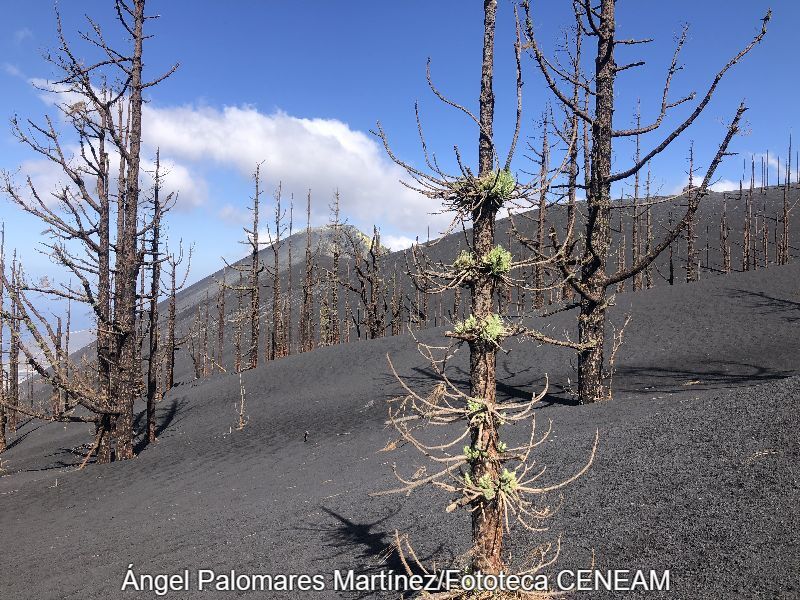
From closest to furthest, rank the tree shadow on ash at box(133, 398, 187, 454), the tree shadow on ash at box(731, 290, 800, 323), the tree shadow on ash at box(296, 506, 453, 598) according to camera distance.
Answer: the tree shadow on ash at box(296, 506, 453, 598) → the tree shadow on ash at box(133, 398, 187, 454) → the tree shadow on ash at box(731, 290, 800, 323)

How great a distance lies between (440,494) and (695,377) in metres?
8.71

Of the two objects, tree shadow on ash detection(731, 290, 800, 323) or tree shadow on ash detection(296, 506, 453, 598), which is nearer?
tree shadow on ash detection(296, 506, 453, 598)

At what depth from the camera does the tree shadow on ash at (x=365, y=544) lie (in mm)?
5527

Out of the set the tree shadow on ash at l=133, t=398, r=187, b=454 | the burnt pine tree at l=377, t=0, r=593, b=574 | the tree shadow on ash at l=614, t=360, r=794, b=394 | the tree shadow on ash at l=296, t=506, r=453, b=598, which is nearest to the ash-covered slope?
the tree shadow on ash at l=133, t=398, r=187, b=454

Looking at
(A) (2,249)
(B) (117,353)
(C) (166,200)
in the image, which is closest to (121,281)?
(B) (117,353)

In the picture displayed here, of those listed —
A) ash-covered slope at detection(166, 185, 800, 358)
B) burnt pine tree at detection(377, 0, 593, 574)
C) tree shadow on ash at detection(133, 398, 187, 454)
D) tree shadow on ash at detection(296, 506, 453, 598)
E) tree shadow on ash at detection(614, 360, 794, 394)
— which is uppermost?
ash-covered slope at detection(166, 185, 800, 358)

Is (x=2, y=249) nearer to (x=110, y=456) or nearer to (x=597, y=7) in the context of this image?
(x=110, y=456)

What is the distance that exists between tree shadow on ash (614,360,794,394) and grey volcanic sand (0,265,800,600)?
77mm

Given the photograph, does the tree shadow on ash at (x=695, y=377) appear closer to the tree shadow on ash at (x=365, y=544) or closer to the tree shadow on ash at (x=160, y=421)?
the tree shadow on ash at (x=365, y=544)

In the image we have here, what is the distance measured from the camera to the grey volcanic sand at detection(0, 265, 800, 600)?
4938 millimetres

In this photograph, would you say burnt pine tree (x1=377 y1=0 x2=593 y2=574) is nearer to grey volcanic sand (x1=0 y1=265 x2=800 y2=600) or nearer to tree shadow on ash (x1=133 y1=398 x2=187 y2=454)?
grey volcanic sand (x1=0 y1=265 x2=800 y2=600)

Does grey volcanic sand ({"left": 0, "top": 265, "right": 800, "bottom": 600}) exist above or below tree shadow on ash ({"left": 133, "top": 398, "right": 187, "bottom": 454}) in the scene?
above

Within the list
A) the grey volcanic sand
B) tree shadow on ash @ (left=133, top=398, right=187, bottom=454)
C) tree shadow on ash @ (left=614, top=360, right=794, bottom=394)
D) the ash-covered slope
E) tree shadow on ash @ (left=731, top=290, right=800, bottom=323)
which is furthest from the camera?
the ash-covered slope

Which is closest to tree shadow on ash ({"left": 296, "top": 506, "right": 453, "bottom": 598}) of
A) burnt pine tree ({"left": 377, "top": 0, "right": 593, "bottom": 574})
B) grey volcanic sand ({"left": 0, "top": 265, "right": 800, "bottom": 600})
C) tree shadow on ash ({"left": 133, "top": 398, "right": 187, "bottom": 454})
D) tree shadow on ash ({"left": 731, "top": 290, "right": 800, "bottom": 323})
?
grey volcanic sand ({"left": 0, "top": 265, "right": 800, "bottom": 600})
